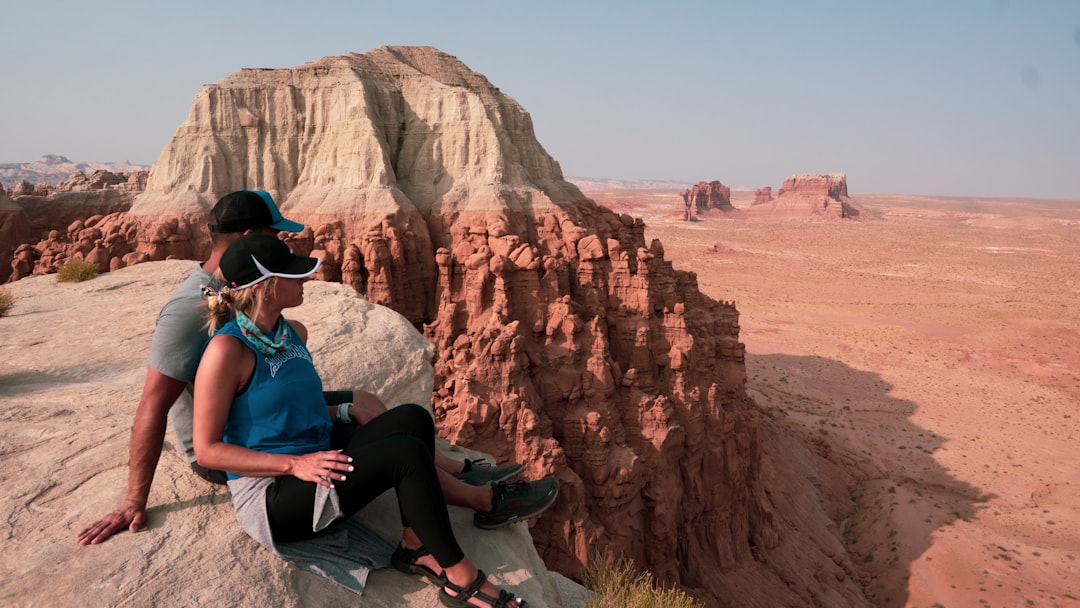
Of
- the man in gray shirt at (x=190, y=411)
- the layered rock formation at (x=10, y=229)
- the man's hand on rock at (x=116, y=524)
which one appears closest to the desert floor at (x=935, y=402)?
the man in gray shirt at (x=190, y=411)

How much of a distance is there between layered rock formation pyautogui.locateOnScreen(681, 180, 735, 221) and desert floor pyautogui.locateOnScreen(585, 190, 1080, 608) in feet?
198

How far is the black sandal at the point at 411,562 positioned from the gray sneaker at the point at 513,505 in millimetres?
790

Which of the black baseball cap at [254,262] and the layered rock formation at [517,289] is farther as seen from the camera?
the layered rock formation at [517,289]

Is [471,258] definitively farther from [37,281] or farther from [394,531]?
[394,531]

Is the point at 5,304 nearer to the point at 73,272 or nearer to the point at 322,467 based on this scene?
the point at 73,272

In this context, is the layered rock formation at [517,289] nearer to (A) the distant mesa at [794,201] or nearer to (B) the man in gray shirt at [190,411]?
(B) the man in gray shirt at [190,411]

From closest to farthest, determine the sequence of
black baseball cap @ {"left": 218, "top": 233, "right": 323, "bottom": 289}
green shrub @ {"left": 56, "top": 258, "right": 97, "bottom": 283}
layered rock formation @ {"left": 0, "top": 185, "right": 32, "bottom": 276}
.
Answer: black baseball cap @ {"left": 218, "top": 233, "right": 323, "bottom": 289} < green shrub @ {"left": 56, "top": 258, "right": 97, "bottom": 283} < layered rock formation @ {"left": 0, "top": 185, "right": 32, "bottom": 276}

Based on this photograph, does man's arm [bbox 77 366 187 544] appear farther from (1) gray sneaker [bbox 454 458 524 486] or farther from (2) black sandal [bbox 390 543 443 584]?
(1) gray sneaker [bbox 454 458 524 486]

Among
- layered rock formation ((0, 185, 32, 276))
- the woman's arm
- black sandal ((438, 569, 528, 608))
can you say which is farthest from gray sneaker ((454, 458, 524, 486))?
layered rock formation ((0, 185, 32, 276))

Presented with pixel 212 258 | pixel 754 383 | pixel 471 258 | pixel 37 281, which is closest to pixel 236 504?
pixel 212 258

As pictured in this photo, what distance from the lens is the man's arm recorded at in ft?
11.1

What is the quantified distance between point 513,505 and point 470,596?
1.00m

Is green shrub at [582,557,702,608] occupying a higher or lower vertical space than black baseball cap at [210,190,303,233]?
lower

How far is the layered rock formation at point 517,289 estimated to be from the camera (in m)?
13.1
